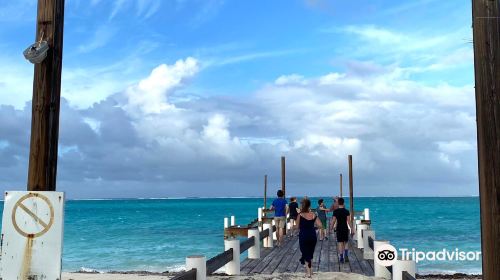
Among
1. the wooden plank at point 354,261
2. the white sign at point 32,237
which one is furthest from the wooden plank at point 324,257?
the white sign at point 32,237

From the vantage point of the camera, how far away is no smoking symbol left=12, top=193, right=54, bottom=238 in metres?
4.59

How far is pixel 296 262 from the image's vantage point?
1427 cm

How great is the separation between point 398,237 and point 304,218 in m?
48.8

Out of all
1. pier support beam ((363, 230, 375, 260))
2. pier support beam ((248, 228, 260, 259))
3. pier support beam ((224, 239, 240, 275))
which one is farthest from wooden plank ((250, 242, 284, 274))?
pier support beam ((363, 230, 375, 260))

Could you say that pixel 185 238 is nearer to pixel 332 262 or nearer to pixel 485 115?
pixel 332 262

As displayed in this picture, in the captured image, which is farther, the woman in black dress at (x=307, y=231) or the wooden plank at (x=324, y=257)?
the wooden plank at (x=324, y=257)

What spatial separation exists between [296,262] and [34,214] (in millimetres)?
10570

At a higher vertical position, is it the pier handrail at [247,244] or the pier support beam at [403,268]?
the pier support beam at [403,268]

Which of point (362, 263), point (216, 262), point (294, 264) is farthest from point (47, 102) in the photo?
point (362, 263)

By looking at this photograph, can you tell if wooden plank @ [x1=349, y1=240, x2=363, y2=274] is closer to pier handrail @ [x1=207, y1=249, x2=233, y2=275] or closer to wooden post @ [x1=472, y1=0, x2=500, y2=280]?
pier handrail @ [x1=207, y1=249, x2=233, y2=275]

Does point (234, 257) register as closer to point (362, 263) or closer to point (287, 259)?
point (287, 259)

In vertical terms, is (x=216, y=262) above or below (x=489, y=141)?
below

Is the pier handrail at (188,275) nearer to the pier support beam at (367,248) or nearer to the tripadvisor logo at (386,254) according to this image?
the tripadvisor logo at (386,254)

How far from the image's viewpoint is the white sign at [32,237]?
455 centimetres
